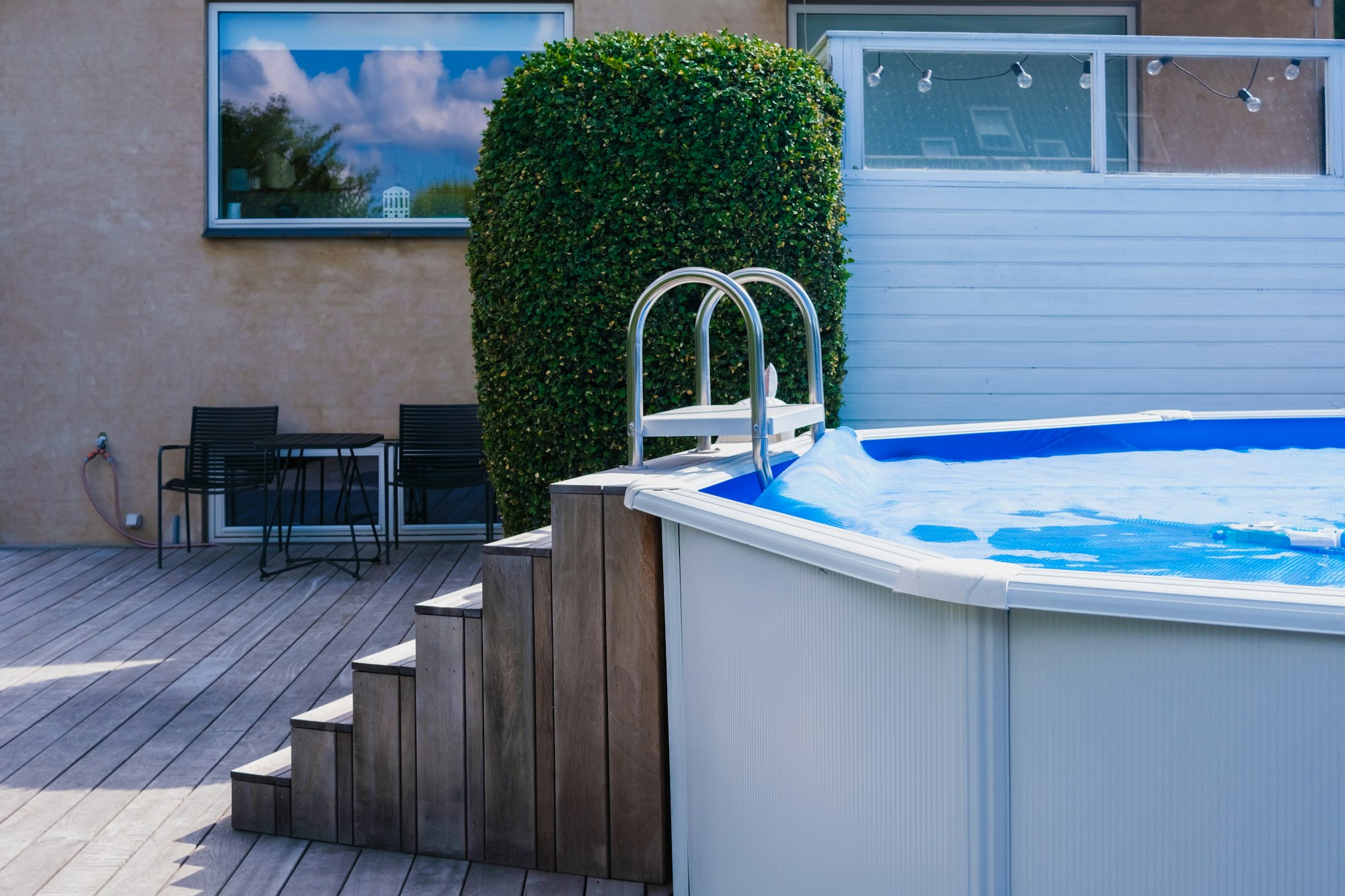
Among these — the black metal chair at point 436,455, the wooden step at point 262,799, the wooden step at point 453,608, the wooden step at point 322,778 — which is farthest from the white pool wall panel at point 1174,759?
the black metal chair at point 436,455

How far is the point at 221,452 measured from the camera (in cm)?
618

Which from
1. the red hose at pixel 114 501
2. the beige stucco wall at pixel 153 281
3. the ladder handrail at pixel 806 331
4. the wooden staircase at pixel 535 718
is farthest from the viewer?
the red hose at pixel 114 501

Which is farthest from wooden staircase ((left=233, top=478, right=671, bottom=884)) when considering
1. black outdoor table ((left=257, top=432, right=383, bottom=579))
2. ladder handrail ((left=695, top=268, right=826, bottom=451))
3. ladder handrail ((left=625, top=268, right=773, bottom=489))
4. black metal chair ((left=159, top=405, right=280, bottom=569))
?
black metal chair ((left=159, top=405, right=280, bottom=569))

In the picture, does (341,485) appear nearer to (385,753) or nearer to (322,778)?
(322,778)

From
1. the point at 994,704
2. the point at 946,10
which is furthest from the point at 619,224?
the point at 946,10

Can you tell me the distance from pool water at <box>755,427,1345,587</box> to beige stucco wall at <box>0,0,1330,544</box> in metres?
3.85

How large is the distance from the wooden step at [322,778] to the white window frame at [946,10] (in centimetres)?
518

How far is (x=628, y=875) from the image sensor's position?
2.22 m

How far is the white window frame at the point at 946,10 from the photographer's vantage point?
651 cm

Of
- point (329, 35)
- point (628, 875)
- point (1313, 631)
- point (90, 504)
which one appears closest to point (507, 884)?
point (628, 875)

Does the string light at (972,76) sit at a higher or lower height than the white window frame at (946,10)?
lower

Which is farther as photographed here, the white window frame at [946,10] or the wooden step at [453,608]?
the white window frame at [946,10]

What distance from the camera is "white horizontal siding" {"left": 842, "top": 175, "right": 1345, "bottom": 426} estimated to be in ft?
16.1

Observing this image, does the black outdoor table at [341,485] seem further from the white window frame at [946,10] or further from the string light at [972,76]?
the white window frame at [946,10]
